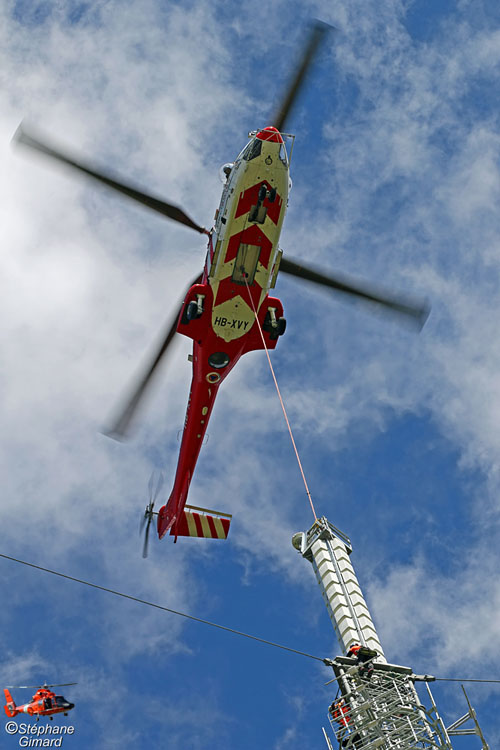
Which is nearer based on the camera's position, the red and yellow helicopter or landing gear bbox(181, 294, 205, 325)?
the red and yellow helicopter

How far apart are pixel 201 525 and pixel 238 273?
36.0 feet

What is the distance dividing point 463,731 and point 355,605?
9251mm

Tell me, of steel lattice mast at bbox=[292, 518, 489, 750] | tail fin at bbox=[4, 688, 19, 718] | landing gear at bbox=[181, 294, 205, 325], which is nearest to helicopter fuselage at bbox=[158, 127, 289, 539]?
landing gear at bbox=[181, 294, 205, 325]

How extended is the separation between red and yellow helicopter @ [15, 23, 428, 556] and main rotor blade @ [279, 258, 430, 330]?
0.03 m

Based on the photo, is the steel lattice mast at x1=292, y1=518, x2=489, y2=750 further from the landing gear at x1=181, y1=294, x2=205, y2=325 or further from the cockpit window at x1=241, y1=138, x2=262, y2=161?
the cockpit window at x1=241, y1=138, x2=262, y2=161

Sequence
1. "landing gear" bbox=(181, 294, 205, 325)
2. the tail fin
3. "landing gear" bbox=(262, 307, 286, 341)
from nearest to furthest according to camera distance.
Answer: "landing gear" bbox=(181, 294, 205, 325)
"landing gear" bbox=(262, 307, 286, 341)
the tail fin

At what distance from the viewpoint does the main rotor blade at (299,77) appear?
1898 cm

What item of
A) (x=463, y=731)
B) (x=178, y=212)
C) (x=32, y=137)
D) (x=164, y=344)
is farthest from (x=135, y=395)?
(x=463, y=731)

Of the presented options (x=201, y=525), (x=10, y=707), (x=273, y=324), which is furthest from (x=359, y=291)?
(x=10, y=707)

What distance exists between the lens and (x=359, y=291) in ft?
73.5

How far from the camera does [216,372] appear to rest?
23.8m

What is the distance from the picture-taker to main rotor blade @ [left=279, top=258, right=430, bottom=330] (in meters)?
22.1

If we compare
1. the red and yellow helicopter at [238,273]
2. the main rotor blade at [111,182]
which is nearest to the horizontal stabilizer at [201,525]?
the red and yellow helicopter at [238,273]

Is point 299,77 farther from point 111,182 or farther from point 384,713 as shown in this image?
point 384,713
